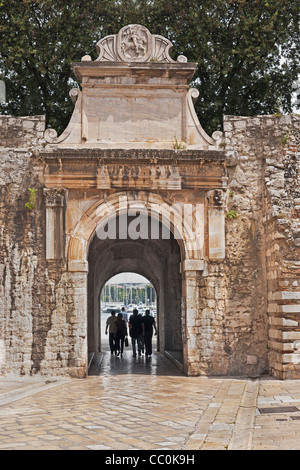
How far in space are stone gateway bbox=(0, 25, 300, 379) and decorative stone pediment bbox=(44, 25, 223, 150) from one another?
0.07 ft

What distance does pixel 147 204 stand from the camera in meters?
11.3

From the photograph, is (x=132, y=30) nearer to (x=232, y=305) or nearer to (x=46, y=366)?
(x=232, y=305)

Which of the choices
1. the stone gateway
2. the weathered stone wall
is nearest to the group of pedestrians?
the stone gateway

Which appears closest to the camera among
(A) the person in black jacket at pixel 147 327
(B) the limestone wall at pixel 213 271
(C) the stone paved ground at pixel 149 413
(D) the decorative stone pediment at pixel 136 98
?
(C) the stone paved ground at pixel 149 413

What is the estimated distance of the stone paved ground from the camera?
553 cm

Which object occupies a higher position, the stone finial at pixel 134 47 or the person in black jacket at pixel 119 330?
the stone finial at pixel 134 47

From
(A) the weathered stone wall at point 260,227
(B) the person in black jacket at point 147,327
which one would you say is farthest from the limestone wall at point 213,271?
(B) the person in black jacket at point 147,327

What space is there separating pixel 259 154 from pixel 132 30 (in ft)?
11.6

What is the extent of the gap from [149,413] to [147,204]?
4987mm

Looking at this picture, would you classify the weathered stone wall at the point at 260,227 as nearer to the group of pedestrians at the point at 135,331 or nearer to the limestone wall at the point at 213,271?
the limestone wall at the point at 213,271

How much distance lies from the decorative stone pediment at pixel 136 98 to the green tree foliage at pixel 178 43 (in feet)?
15.0

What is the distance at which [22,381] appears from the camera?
10602 millimetres

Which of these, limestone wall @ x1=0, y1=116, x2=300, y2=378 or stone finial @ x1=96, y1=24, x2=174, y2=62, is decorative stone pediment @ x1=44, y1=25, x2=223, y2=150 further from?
limestone wall @ x1=0, y1=116, x2=300, y2=378

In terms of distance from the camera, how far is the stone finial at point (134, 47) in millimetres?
11562
